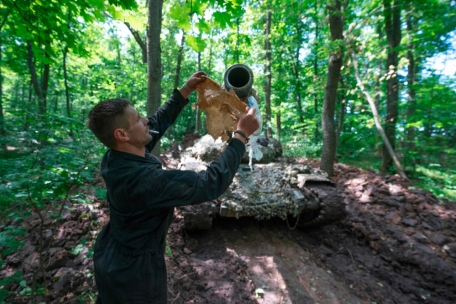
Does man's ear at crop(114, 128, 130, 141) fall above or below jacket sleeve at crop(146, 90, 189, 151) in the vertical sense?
below

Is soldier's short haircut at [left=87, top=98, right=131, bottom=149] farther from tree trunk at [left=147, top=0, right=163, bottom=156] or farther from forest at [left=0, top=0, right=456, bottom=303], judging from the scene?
tree trunk at [left=147, top=0, right=163, bottom=156]

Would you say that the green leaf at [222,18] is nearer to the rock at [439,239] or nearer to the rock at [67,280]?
the rock at [67,280]

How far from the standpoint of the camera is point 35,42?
2.92 metres

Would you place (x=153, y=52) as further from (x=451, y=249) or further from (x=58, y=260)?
(x=451, y=249)

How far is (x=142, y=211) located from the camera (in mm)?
1416

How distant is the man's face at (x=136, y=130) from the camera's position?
58.2 inches

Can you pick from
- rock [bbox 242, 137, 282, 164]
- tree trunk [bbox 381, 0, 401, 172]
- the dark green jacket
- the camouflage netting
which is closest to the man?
the dark green jacket

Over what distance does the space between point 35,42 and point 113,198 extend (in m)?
2.80

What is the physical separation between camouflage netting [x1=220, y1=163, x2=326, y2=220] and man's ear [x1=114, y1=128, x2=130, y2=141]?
8.92 feet

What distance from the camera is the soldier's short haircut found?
142 centimetres

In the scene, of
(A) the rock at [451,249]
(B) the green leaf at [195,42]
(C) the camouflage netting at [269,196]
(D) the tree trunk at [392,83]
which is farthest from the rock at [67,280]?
(D) the tree trunk at [392,83]

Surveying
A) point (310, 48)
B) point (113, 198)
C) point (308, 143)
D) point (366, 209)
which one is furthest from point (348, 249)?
point (310, 48)

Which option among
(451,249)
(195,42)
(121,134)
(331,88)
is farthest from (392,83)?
(121,134)

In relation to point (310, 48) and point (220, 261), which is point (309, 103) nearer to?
point (310, 48)
